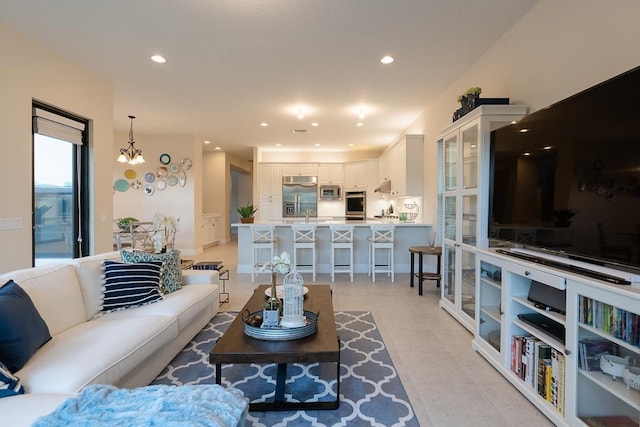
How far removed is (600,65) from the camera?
6.58 feet

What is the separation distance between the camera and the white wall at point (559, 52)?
188cm

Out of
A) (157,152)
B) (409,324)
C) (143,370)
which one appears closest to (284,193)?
(157,152)

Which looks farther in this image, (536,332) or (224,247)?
(224,247)

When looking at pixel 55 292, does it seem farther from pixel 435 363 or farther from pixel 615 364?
pixel 615 364

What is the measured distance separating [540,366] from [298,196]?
7104 millimetres

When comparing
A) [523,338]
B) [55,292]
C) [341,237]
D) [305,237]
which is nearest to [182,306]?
→ [55,292]

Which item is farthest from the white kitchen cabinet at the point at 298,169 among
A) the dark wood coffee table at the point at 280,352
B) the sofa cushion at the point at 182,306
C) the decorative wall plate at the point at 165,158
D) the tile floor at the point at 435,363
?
the dark wood coffee table at the point at 280,352

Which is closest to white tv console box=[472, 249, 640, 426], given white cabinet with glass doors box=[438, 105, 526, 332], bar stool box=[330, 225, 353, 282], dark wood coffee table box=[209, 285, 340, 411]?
white cabinet with glass doors box=[438, 105, 526, 332]

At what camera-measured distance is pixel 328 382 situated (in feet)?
7.22

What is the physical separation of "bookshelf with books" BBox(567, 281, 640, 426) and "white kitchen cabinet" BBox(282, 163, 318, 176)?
7.41 metres

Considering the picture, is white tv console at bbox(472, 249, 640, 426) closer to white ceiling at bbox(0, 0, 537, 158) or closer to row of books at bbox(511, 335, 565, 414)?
row of books at bbox(511, 335, 565, 414)

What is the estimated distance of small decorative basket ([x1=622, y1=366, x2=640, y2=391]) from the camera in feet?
4.60

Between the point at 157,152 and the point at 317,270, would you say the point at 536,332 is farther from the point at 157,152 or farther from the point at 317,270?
the point at 157,152

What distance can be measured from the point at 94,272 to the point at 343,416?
1981 millimetres
